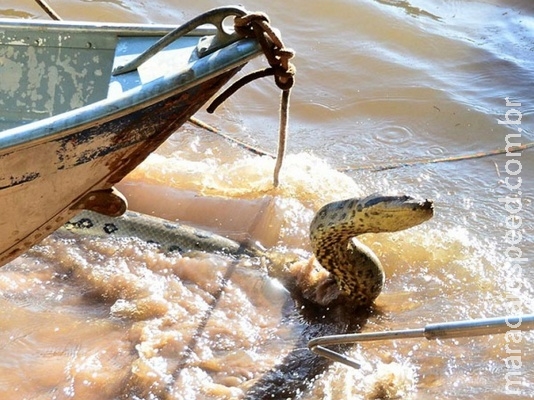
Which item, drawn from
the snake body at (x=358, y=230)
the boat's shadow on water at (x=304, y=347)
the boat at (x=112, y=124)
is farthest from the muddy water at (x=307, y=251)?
the boat at (x=112, y=124)

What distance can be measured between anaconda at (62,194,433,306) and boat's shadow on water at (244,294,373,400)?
0.12m

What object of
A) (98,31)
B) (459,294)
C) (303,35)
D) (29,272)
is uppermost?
(98,31)

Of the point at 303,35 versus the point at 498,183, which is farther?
the point at 303,35

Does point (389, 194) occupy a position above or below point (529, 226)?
above

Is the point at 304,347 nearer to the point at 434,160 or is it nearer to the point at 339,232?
the point at 339,232

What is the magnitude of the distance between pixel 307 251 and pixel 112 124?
5.80 feet

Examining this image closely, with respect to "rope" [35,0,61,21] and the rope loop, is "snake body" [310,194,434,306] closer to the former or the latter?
the rope loop

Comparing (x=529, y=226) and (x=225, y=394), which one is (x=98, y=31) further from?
(x=529, y=226)

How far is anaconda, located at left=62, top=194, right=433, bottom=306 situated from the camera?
345 cm

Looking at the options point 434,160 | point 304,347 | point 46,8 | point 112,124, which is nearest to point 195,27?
point 112,124

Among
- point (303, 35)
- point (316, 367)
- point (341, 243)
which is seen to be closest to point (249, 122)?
point (303, 35)

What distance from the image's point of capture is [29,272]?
4109mm

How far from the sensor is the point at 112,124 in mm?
2879

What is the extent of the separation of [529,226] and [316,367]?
5.97 feet
